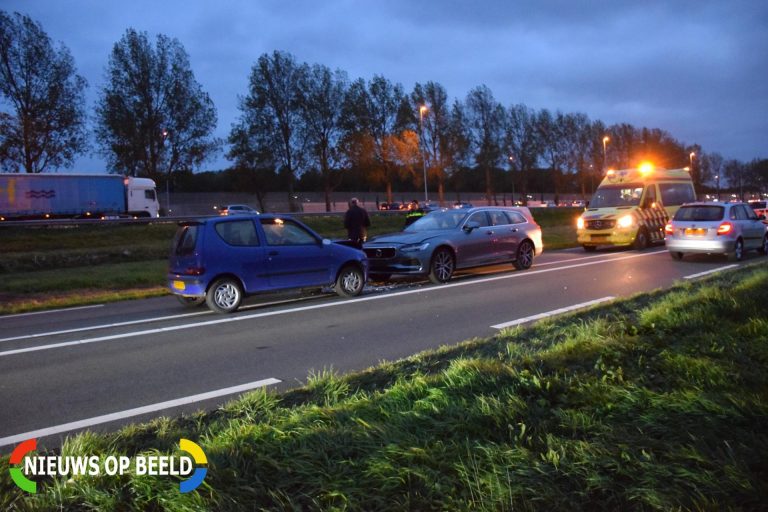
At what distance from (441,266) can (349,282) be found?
2.38 m

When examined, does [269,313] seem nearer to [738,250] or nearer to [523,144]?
[738,250]

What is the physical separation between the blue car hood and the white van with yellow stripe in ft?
28.6

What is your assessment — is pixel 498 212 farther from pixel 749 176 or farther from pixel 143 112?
pixel 749 176

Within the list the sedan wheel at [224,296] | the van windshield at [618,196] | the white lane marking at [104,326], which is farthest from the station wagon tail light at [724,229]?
the white lane marking at [104,326]

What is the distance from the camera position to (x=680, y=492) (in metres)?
2.46

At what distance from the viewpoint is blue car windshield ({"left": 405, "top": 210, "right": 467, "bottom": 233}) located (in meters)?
13.7

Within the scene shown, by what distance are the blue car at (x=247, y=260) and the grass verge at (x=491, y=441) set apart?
539 centimetres

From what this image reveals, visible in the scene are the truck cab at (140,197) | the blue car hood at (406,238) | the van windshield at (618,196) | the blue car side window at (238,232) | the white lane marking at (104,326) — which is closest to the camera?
the white lane marking at (104,326)

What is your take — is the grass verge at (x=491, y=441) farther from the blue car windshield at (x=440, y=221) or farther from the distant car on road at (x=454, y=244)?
the blue car windshield at (x=440, y=221)

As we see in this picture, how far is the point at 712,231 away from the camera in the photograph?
50.1 feet

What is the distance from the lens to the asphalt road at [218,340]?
5.14m

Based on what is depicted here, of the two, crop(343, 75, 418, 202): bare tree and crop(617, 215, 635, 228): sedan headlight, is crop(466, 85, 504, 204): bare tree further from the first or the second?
crop(617, 215, 635, 228): sedan headlight

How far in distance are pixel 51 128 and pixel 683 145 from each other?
93.4 meters

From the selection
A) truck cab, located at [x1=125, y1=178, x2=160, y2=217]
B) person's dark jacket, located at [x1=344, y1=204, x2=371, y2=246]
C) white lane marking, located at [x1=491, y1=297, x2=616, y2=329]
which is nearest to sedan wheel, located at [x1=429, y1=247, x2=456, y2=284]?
person's dark jacket, located at [x1=344, y1=204, x2=371, y2=246]
